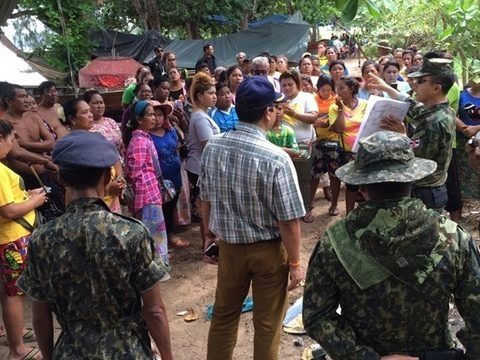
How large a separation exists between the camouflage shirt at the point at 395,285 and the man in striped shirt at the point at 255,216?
0.84m

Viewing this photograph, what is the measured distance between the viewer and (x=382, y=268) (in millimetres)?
1543

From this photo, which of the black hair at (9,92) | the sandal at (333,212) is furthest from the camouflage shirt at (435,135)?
the black hair at (9,92)

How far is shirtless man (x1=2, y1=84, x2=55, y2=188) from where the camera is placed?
405 cm

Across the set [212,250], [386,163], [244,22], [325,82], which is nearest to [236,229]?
[212,250]

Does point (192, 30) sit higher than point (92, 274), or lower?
higher

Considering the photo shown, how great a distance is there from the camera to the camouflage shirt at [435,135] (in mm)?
3164

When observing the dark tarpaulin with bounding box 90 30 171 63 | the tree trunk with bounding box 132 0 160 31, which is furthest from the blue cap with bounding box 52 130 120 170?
the tree trunk with bounding box 132 0 160 31

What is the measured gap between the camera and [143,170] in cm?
419

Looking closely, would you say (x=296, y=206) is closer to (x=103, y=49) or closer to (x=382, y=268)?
(x=382, y=268)

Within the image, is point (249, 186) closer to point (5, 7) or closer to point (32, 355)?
point (5, 7)

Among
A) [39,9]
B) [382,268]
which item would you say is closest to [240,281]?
[382,268]

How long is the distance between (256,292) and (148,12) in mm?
17022

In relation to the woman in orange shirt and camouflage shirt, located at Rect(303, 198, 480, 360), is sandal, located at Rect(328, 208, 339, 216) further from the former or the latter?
camouflage shirt, located at Rect(303, 198, 480, 360)

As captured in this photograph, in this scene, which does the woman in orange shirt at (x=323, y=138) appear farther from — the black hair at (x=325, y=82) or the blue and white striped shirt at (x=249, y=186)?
the blue and white striped shirt at (x=249, y=186)
